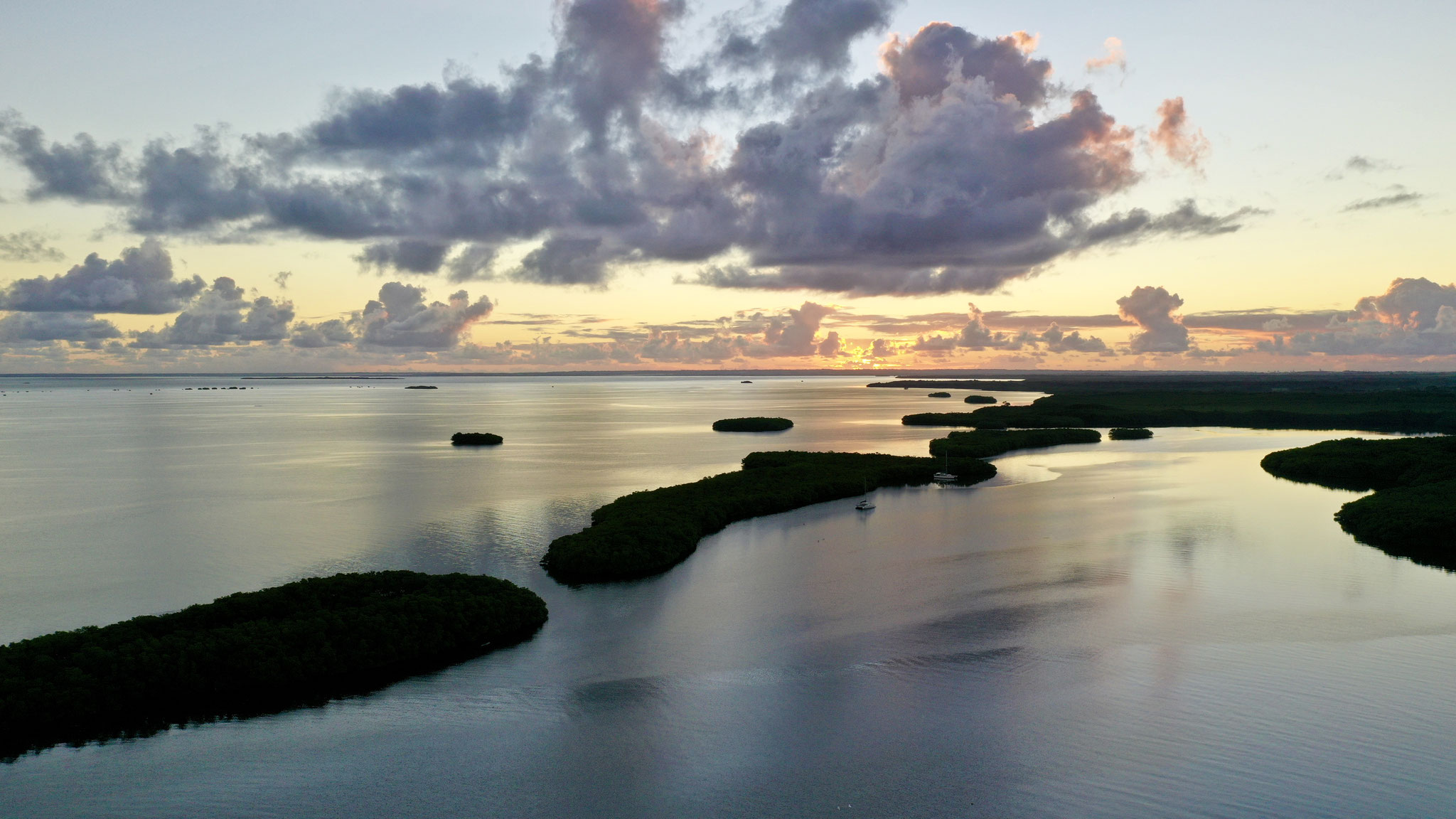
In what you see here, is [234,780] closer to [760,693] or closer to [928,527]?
[760,693]

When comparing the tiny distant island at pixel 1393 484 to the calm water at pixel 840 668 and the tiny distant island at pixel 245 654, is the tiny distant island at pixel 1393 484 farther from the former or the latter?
the tiny distant island at pixel 245 654

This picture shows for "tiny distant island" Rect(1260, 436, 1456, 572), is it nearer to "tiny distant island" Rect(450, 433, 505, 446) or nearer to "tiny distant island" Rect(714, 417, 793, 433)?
"tiny distant island" Rect(714, 417, 793, 433)

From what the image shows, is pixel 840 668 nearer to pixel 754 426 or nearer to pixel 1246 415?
pixel 754 426

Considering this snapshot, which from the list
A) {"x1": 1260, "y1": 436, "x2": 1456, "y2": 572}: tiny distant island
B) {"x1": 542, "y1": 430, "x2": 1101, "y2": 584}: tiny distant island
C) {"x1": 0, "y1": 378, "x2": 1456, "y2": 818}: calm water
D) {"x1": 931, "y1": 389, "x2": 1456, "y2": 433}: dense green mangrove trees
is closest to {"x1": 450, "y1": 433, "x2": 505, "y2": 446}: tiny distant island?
{"x1": 0, "y1": 378, "x2": 1456, "y2": 818}: calm water

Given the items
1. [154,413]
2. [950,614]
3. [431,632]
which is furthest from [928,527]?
[154,413]

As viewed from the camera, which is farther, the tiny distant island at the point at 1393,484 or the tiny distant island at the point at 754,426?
the tiny distant island at the point at 754,426

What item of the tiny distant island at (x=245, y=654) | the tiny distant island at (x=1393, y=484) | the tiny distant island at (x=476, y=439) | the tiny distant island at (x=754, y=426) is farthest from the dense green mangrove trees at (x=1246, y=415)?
the tiny distant island at (x=245, y=654)

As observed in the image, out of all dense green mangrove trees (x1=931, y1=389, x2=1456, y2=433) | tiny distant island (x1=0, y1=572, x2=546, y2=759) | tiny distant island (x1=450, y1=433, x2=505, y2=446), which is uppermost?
dense green mangrove trees (x1=931, y1=389, x2=1456, y2=433)
